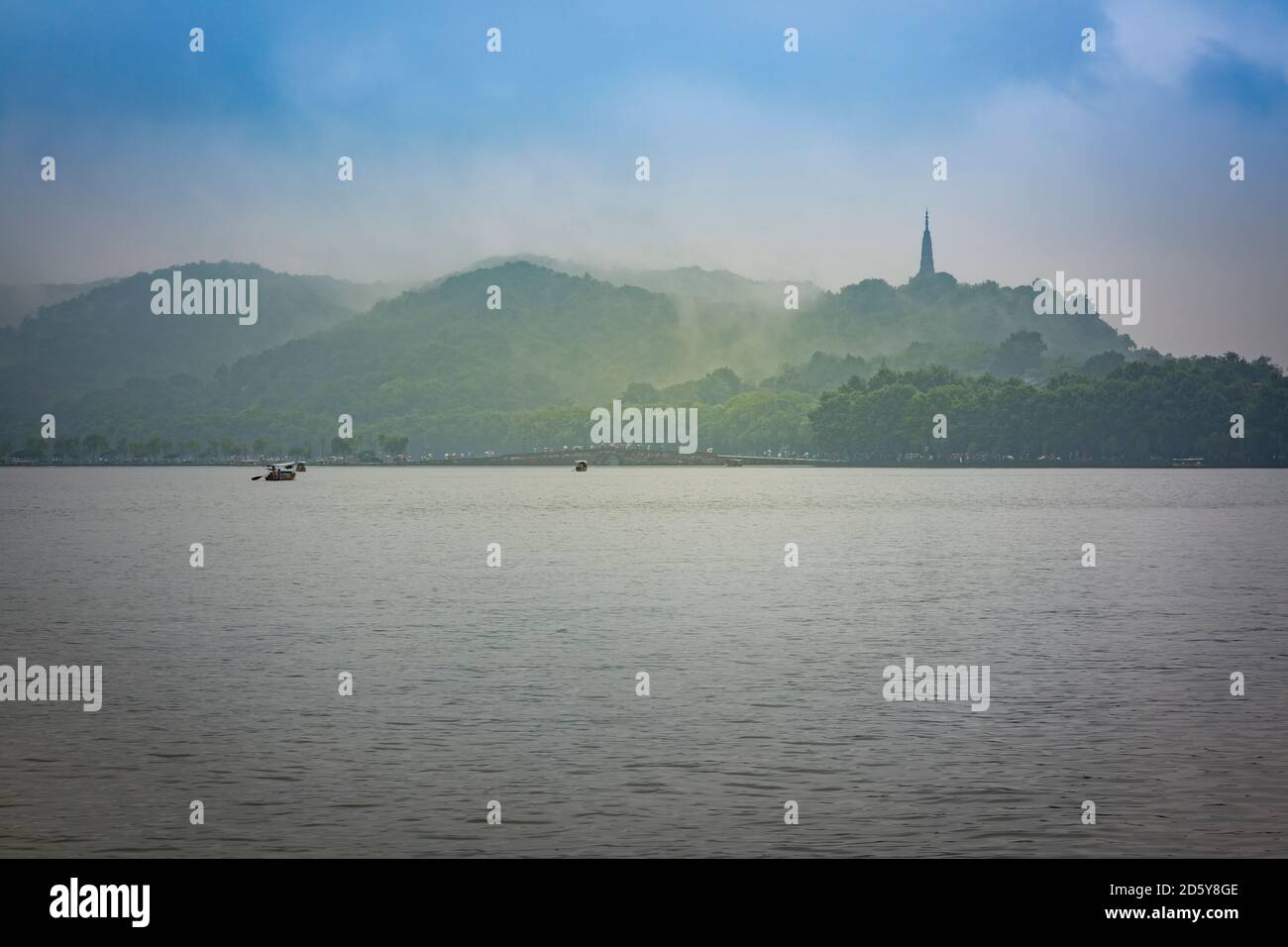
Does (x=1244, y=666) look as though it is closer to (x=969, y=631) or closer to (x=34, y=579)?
(x=969, y=631)
